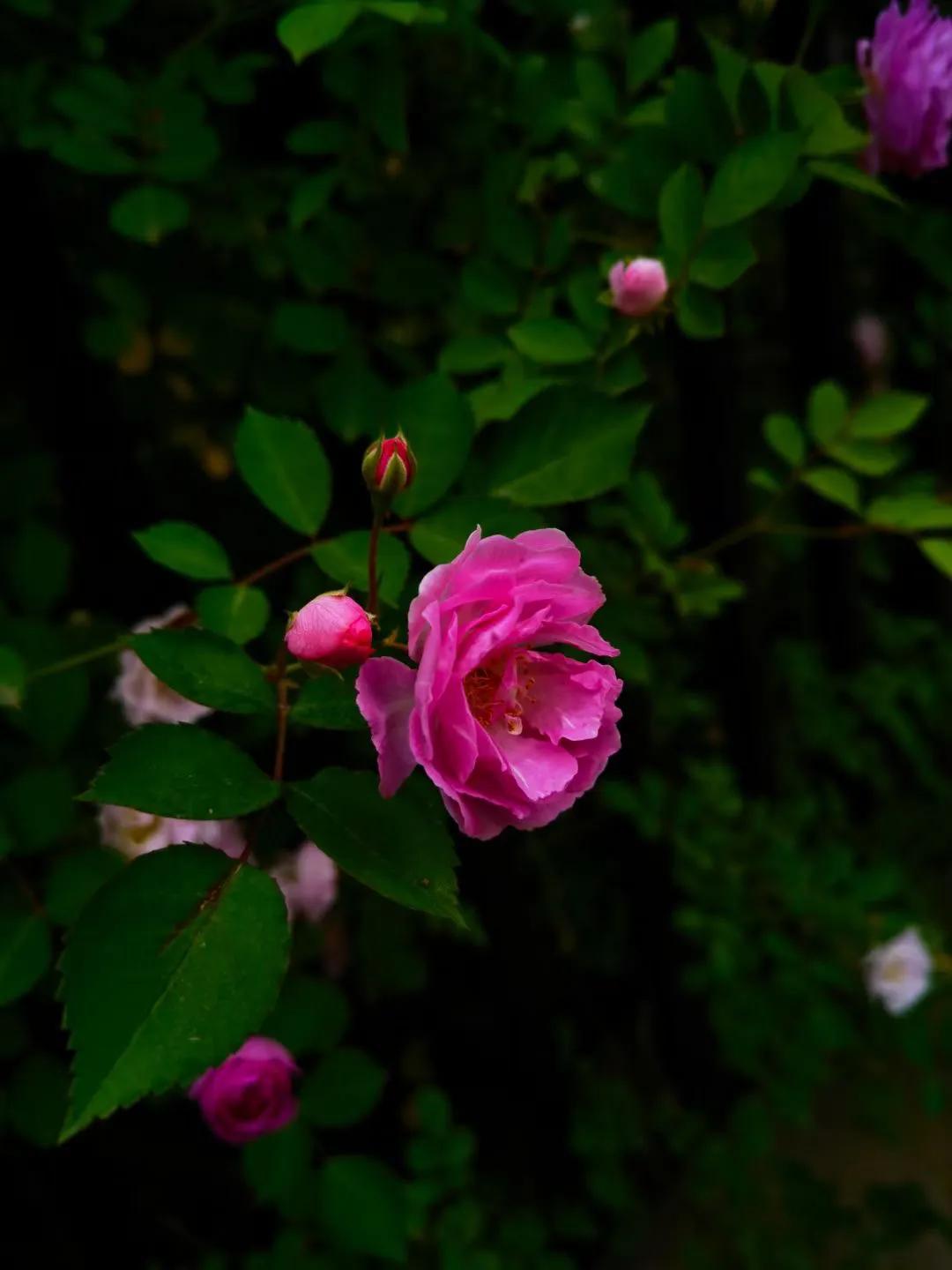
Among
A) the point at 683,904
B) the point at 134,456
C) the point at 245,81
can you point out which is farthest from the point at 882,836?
the point at 245,81

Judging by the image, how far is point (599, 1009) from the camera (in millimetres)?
1647

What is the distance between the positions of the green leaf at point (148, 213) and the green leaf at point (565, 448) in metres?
0.38

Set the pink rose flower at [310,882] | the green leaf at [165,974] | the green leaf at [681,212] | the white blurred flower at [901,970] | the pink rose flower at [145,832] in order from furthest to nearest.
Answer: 1. the white blurred flower at [901,970]
2. the pink rose flower at [310,882]
3. the pink rose flower at [145,832]
4. the green leaf at [681,212]
5. the green leaf at [165,974]

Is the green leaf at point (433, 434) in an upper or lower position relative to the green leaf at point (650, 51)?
lower

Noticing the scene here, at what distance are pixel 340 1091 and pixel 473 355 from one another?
68 centimetres

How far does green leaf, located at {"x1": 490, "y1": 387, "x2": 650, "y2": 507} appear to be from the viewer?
593 mm

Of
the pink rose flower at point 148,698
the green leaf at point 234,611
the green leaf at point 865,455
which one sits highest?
the green leaf at point 234,611

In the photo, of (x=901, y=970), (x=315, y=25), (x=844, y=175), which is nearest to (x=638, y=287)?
(x=844, y=175)

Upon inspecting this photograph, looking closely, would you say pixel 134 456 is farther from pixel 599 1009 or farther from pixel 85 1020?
pixel 599 1009

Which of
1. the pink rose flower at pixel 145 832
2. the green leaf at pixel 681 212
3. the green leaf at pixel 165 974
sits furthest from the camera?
the pink rose flower at pixel 145 832

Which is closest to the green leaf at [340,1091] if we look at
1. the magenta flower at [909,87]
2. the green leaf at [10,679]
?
the green leaf at [10,679]

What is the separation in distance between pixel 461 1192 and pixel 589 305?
114 centimetres

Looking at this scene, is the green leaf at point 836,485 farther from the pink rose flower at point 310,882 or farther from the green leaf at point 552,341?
the pink rose flower at point 310,882

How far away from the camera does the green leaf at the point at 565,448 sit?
1.94ft
